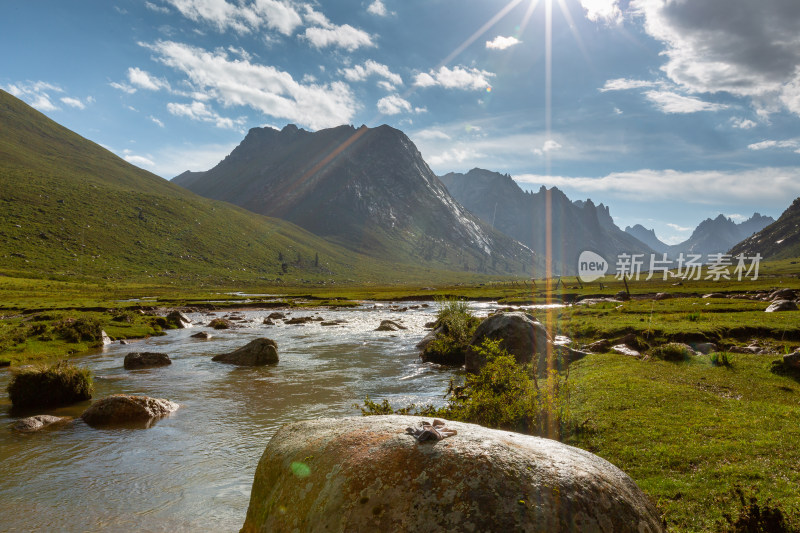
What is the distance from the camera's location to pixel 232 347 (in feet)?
114

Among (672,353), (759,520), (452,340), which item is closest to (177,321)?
(452,340)

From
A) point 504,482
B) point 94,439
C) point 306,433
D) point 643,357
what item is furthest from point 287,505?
point 643,357

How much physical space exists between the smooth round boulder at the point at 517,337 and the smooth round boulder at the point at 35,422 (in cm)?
1789

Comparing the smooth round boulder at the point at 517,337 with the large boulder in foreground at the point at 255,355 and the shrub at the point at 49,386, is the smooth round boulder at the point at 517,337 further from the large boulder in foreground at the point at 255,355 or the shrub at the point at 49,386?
the shrub at the point at 49,386

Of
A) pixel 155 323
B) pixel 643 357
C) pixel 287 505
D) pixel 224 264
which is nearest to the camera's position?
pixel 287 505

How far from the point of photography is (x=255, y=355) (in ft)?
91.2

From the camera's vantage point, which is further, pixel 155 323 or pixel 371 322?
pixel 371 322

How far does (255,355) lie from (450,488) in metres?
25.6

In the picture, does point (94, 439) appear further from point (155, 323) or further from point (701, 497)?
point (155, 323)

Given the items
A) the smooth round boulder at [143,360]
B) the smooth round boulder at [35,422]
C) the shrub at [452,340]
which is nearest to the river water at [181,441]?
the smooth round boulder at [35,422]

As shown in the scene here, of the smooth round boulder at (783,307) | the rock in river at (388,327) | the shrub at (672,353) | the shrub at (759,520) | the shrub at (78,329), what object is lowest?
the shrub at (78,329)

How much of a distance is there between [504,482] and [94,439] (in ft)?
50.8

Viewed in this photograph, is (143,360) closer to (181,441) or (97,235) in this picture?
(181,441)

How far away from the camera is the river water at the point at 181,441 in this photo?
9672mm
